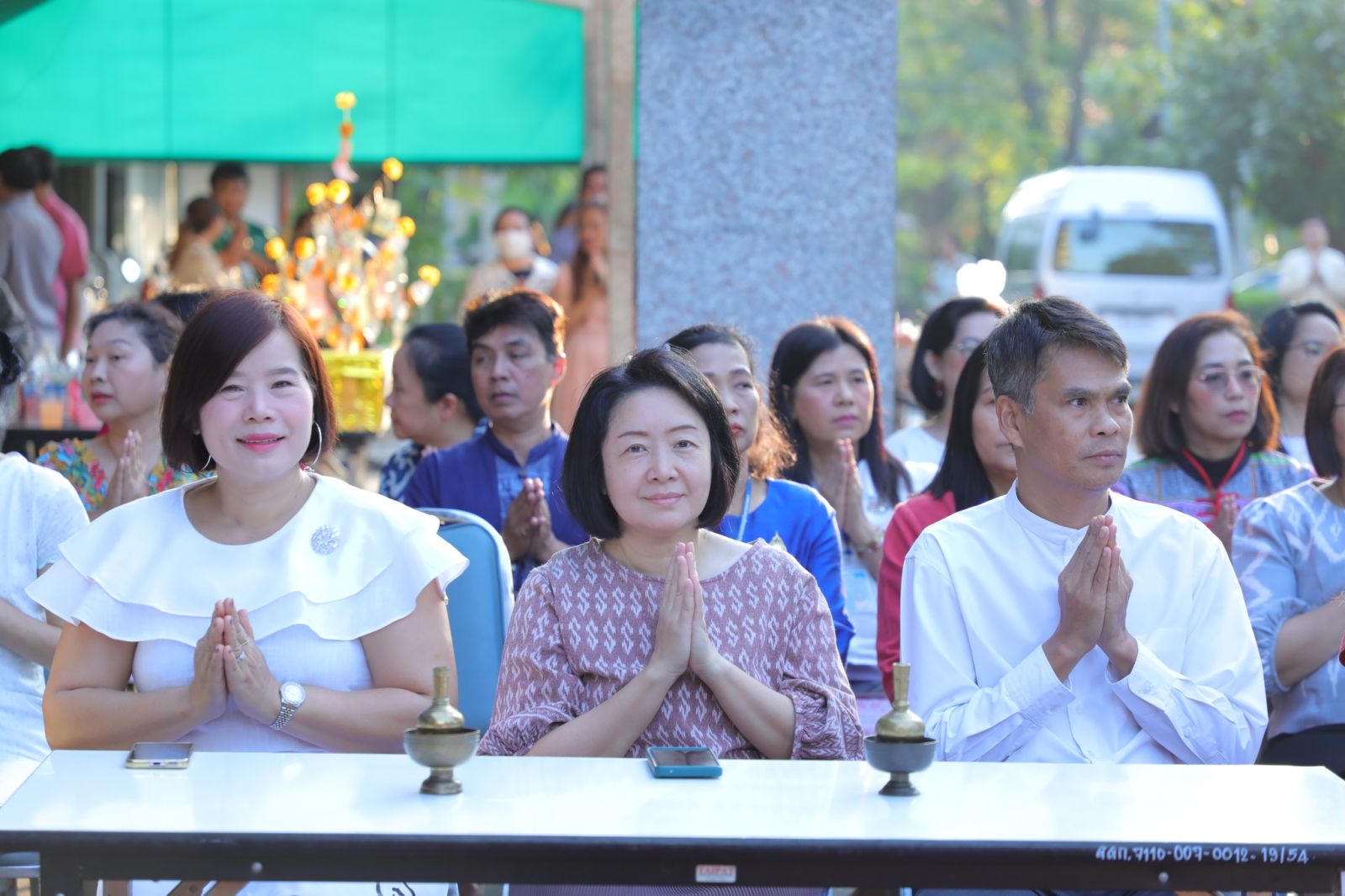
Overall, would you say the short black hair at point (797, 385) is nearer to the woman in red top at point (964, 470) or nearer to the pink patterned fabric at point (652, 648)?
the woman in red top at point (964, 470)

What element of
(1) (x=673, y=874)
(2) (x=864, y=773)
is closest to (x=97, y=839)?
(1) (x=673, y=874)

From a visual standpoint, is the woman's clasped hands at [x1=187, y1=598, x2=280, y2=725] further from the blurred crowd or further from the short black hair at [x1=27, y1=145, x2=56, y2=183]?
the short black hair at [x1=27, y1=145, x2=56, y2=183]

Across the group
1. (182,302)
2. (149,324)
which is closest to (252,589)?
(149,324)

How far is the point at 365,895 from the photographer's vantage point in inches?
124

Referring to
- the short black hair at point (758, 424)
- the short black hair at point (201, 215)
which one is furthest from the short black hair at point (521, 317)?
the short black hair at point (201, 215)

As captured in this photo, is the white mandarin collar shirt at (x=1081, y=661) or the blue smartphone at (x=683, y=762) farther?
the white mandarin collar shirt at (x=1081, y=661)

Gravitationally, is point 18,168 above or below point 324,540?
above

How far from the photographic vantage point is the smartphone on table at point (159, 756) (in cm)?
278

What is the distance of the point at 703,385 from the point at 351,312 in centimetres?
619

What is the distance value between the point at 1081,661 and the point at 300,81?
8.09 metres

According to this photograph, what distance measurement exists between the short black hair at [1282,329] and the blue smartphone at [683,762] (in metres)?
4.21

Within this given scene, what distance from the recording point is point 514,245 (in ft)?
34.1

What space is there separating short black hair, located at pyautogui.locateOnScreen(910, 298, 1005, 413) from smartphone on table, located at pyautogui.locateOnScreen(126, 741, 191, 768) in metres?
3.52

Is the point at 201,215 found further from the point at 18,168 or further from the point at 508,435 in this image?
the point at 508,435
